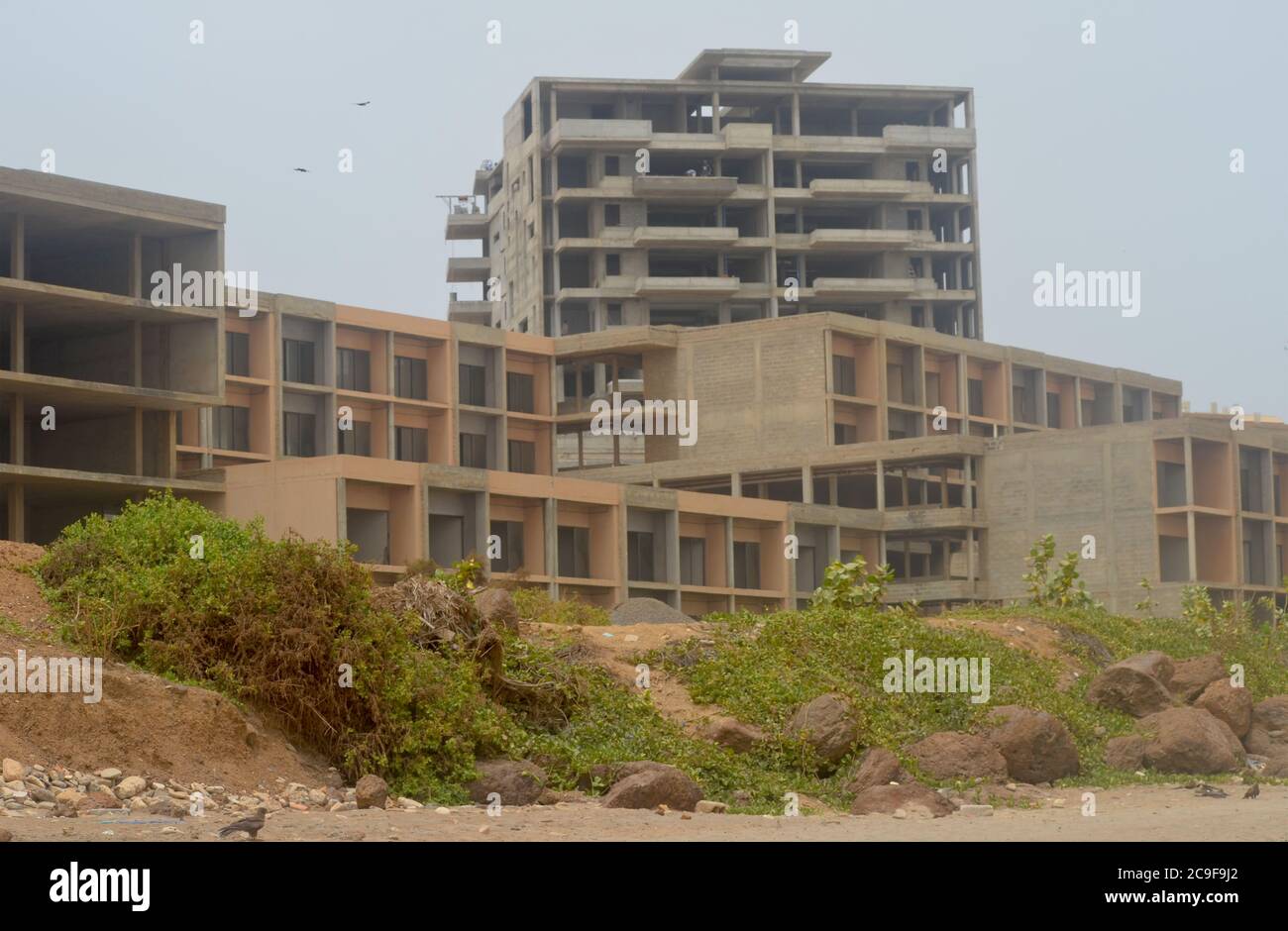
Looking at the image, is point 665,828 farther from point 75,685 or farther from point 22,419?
point 22,419

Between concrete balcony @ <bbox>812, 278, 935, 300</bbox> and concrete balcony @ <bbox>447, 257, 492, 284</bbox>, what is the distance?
2266 centimetres

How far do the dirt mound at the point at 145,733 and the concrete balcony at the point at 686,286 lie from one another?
8011cm

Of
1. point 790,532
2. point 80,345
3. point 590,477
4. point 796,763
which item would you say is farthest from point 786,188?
point 796,763

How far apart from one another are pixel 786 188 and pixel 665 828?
88.2 m

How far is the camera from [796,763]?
2094 centimetres

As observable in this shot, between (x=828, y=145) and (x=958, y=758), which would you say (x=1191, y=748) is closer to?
(x=958, y=758)

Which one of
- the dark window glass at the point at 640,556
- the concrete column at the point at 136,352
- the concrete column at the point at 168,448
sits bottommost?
the dark window glass at the point at 640,556

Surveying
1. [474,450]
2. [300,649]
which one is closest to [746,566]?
[474,450]

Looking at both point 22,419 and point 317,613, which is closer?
point 317,613

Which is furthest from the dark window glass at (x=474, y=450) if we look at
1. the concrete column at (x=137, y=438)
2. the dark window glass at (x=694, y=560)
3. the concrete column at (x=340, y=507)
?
the concrete column at (x=340, y=507)

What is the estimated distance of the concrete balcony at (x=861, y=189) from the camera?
333 ft

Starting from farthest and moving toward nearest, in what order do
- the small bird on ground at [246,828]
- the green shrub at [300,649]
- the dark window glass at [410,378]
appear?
the dark window glass at [410,378]
the green shrub at [300,649]
the small bird on ground at [246,828]

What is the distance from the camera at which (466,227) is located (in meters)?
115

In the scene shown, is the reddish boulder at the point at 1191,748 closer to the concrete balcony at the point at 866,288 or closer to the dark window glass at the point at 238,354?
the dark window glass at the point at 238,354
